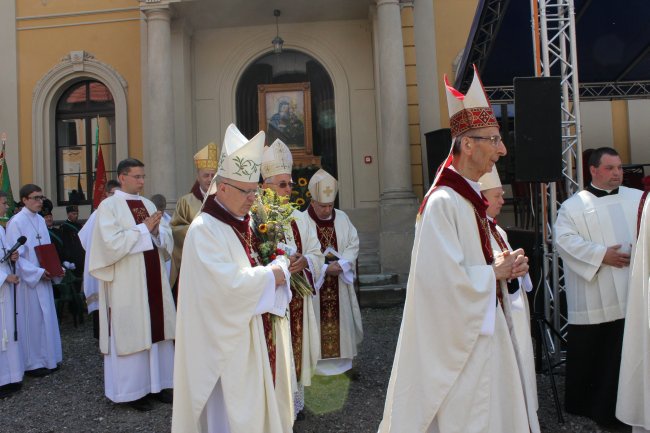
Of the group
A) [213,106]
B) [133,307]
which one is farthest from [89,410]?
[213,106]

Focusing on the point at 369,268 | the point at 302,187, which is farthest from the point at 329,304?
the point at 302,187

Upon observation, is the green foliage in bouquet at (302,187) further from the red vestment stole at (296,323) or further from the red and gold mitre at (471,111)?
the red and gold mitre at (471,111)

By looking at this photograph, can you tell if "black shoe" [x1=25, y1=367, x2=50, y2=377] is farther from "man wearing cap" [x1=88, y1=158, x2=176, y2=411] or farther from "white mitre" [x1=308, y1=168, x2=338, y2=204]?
"white mitre" [x1=308, y1=168, x2=338, y2=204]

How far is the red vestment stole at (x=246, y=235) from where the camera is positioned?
132 inches

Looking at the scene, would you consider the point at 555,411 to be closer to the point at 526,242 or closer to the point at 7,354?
the point at 526,242

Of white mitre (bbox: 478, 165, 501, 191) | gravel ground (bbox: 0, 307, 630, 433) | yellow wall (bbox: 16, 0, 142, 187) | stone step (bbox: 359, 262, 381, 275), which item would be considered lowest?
gravel ground (bbox: 0, 307, 630, 433)

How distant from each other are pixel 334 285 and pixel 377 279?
3618 millimetres

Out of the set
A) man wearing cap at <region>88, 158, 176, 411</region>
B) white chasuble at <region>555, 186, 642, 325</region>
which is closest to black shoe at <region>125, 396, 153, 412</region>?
man wearing cap at <region>88, 158, 176, 411</region>

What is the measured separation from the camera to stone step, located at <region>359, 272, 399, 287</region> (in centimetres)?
918

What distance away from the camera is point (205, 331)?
126 inches

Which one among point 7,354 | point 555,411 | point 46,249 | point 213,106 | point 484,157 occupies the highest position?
point 213,106

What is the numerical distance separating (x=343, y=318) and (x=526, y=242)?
3.12 metres

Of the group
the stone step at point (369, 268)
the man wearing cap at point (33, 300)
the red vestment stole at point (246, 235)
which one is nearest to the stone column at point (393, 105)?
the stone step at point (369, 268)

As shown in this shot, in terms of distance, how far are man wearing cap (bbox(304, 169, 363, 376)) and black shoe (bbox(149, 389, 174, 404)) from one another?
1.41 m
